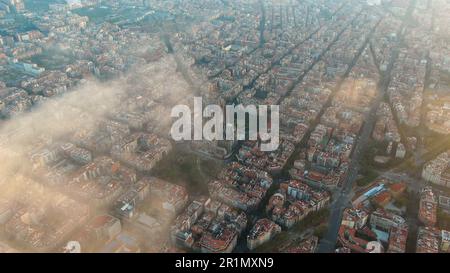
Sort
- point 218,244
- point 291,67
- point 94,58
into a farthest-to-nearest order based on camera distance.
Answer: point 94,58 → point 291,67 → point 218,244

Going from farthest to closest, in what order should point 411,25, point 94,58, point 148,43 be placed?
1. point 411,25
2. point 148,43
3. point 94,58

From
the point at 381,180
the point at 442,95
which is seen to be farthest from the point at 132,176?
the point at 442,95

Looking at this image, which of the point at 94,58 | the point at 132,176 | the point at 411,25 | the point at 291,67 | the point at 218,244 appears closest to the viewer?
the point at 218,244

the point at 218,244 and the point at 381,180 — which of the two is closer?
the point at 218,244

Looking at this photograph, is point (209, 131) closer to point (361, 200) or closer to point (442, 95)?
point (361, 200)

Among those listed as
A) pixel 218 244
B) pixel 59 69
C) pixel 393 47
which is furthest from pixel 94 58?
pixel 393 47

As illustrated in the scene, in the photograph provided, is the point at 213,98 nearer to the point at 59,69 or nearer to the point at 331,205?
the point at 331,205
